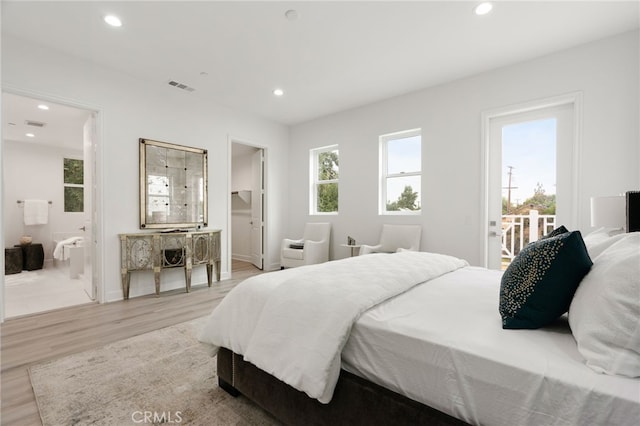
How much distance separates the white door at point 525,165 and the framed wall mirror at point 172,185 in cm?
401

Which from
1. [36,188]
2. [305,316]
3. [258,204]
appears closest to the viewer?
[305,316]

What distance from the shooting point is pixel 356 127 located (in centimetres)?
498

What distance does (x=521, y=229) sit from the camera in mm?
3541

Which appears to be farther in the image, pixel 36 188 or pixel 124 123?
pixel 36 188

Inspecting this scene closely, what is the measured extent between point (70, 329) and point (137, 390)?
156 centimetres

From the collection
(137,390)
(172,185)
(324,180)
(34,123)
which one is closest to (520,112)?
(324,180)

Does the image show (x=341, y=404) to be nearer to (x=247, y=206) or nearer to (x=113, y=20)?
(x=113, y=20)


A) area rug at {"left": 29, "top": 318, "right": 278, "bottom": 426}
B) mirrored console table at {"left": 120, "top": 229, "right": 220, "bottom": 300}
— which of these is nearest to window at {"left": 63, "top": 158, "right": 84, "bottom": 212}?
mirrored console table at {"left": 120, "top": 229, "right": 220, "bottom": 300}

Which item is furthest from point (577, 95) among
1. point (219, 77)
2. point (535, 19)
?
point (219, 77)

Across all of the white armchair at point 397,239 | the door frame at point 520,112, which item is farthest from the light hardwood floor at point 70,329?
the door frame at point 520,112

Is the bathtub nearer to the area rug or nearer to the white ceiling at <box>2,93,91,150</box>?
the white ceiling at <box>2,93,91,150</box>

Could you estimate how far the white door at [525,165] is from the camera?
3246 mm

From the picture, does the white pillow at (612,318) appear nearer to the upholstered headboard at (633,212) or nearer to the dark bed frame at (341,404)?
the dark bed frame at (341,404)

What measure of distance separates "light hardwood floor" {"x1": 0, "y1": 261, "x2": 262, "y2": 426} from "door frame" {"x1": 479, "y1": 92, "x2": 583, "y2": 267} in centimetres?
345
